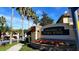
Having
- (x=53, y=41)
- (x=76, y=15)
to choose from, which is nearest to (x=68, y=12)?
(x=76, y=15)

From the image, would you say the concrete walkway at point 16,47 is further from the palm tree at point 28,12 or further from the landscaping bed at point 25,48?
the palm tree at point 28,12

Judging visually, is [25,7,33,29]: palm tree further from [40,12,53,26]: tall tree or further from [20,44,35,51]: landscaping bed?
[20,44,35,51]: landscaping bed

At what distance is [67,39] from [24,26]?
2.33 ft

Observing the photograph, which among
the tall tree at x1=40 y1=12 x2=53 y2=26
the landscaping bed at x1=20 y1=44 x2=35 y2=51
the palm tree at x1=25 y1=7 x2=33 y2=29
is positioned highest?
the palm tree at x1=25 y1=7 x2=33 y2=29

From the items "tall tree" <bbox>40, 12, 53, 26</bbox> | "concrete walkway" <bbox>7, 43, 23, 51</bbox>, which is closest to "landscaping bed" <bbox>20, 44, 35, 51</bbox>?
"concrete walkway" <bbox>7, 43, 23, 51</bbox>

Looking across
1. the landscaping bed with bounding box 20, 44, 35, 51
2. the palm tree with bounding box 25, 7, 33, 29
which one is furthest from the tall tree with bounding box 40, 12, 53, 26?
the landscaping bed with bounding box 20, 44, 35, 51

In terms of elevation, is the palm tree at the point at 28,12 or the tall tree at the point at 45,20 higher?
the palm tree at the point at 28,12

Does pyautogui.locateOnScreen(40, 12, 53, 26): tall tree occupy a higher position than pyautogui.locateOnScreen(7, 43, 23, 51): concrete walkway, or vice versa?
pyautogui.locateOnScreen(40, 12, 53, 26): tall tree

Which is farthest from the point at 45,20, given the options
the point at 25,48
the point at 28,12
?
the point at 25,48

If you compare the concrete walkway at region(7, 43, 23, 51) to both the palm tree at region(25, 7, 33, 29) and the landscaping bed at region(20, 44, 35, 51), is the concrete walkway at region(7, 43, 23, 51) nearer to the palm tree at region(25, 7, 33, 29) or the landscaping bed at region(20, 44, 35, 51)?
the landscaping bed at region(20, 44, 35, 51)

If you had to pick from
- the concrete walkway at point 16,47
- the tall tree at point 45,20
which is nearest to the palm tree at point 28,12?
the tall tree at point 45,20

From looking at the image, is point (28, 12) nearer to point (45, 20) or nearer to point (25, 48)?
point (45, 20)

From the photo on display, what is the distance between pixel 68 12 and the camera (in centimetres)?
581
